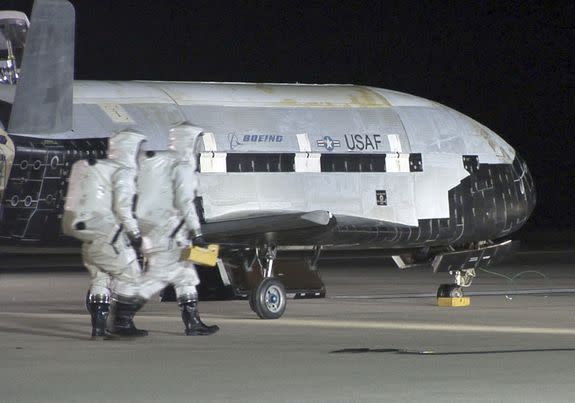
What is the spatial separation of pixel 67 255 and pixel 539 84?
30.1 m

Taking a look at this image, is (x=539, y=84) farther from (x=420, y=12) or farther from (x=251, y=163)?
(x=251, y=163)

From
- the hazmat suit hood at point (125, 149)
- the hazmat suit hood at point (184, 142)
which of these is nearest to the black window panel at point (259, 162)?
the hazmat suit hood at point (184, 142)

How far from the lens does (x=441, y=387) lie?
14.1m

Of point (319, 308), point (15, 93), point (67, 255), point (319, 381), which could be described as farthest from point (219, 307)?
point (67, 255)

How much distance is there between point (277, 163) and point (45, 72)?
4515mm

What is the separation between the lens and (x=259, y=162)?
23.7 meters

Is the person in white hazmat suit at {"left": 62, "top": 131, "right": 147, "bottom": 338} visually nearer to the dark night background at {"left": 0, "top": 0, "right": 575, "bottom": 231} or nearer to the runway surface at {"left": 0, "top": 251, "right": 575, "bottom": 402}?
the runway surface at {"left": 0, "top": 251, "right": 575, "bottom": 402}

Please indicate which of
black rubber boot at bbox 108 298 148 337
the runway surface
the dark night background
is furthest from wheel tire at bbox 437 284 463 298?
the dark night background

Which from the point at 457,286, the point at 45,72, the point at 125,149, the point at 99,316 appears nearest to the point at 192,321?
the point at 99,316

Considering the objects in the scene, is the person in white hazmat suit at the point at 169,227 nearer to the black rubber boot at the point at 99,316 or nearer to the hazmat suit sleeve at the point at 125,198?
the hazmat suit sleeve at the point at 125,198

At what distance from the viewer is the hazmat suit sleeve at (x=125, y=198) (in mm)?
19062

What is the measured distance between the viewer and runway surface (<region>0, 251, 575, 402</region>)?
13930 millimetres

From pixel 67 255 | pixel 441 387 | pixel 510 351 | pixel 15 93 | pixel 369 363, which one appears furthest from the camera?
pixel 67 255

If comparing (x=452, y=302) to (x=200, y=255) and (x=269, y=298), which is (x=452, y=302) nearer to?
(x=269, y=298)
